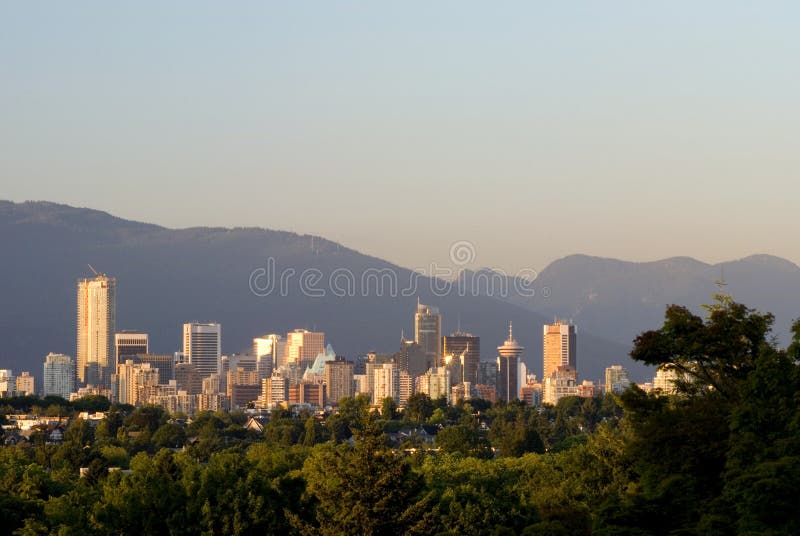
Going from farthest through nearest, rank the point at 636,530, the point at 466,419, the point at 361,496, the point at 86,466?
the point at 466,419 → the point at 86,466 → the point at 361,496 → the point at 636,530

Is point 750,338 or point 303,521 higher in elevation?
point 750,338

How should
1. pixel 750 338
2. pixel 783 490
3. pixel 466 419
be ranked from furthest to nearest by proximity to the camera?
1. pixel 466 419
2. pixel 750 338
3. pixel 783 490

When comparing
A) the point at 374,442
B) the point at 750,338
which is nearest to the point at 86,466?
the point at 374,442

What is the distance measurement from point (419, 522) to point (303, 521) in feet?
14.2

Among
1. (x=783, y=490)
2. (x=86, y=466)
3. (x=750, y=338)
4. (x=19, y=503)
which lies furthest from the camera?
(x=86, y=466)

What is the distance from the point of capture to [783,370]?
37.7m

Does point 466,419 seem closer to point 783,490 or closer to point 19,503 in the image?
point 19,503

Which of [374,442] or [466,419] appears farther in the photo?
[466,419]

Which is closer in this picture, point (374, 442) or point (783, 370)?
point (783, 370)

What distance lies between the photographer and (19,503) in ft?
165

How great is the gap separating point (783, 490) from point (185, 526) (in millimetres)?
18790

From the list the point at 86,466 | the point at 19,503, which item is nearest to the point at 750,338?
the point at 19,503

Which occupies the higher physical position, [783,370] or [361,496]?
[783,370]

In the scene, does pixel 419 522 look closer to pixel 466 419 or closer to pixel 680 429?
pixel 680 429
